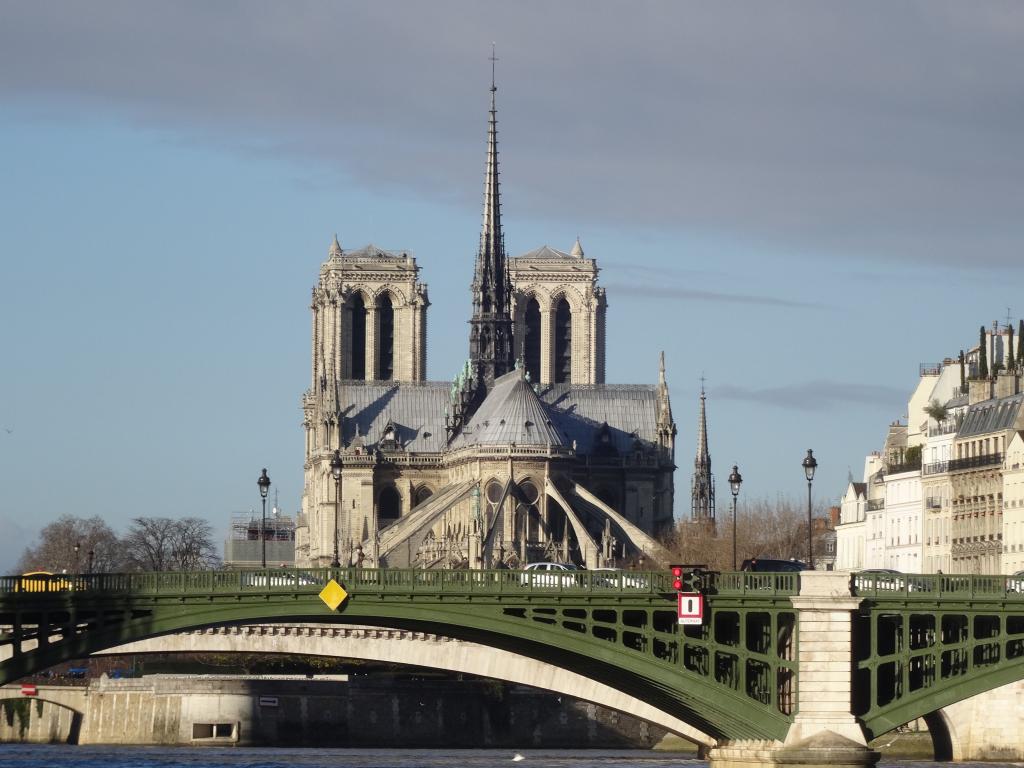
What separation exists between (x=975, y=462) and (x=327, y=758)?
30.0m

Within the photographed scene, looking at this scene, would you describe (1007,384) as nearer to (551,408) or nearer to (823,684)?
(823,684)

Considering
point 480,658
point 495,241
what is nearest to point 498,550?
point 495,241

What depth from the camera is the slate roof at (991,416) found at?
4480 inches

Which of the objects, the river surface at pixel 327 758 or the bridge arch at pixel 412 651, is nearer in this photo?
the bridge arch at pixel 412 651

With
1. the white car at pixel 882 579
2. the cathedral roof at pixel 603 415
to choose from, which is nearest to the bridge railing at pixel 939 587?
the white car at pixel 882 579

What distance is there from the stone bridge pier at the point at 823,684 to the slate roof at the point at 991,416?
4430 cm

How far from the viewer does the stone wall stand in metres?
112

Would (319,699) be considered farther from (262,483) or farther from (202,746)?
(262,483)

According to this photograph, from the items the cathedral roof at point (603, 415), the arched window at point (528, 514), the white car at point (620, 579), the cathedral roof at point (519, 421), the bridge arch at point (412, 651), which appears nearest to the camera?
the white car at point (620, 579)

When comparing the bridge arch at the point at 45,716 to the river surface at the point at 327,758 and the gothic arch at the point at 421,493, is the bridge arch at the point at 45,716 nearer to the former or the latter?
the river surface at the point at 327,758

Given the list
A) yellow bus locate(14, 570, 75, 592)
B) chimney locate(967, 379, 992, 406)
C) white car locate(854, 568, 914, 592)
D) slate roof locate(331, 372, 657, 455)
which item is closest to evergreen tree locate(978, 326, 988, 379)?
chimney locate(967, 379, 992, 406)

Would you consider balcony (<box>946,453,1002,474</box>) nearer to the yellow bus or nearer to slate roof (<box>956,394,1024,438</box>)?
slate roof (<box>956,394,1024,438</box>)

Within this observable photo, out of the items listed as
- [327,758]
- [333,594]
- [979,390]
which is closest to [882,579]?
[333,594]

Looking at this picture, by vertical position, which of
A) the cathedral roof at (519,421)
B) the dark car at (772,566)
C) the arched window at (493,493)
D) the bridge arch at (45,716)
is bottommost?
the bridge arch at (45,716)
